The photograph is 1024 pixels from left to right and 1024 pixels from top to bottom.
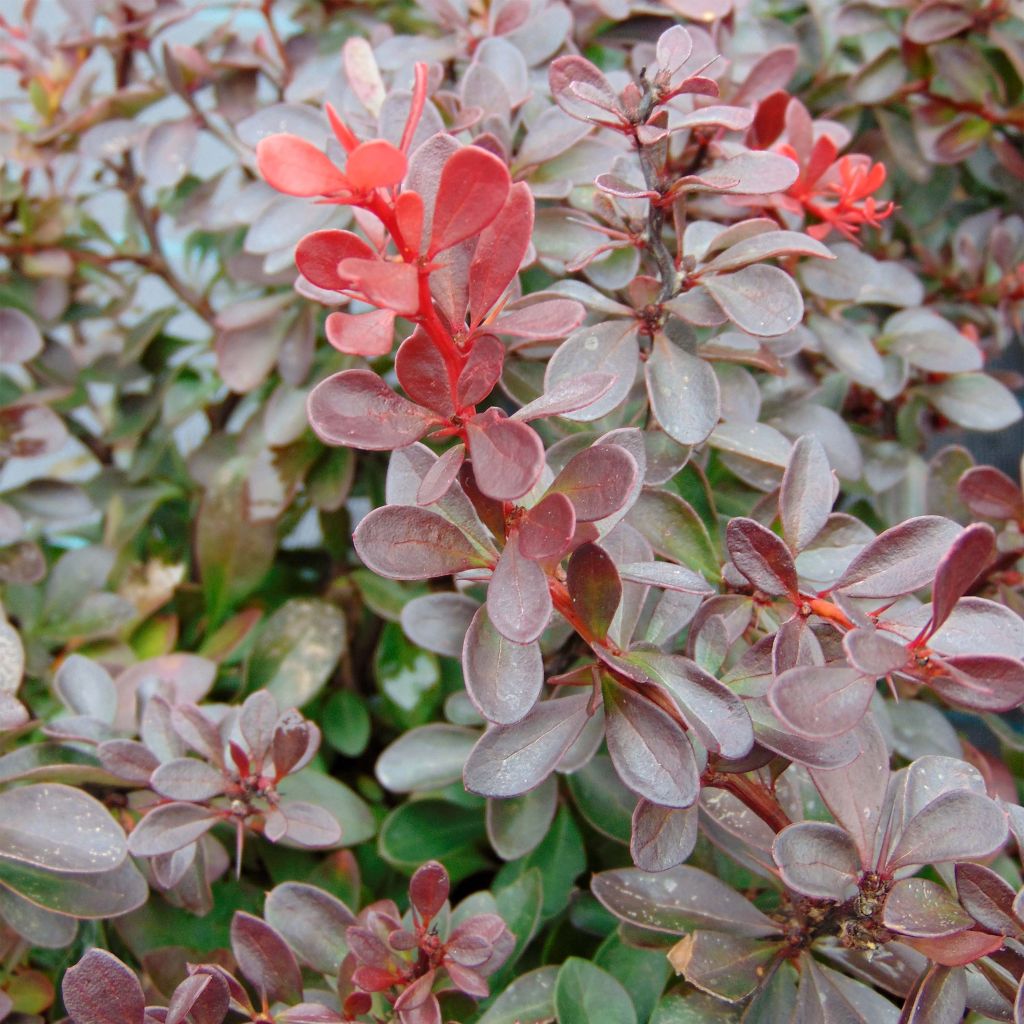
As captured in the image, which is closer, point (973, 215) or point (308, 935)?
point (308, 935)

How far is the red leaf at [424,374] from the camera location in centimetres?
41

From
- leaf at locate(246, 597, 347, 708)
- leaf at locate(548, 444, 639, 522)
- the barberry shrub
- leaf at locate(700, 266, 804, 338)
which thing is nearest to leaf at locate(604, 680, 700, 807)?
the barberry shrub

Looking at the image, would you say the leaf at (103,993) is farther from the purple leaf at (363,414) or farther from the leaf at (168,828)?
the purple leaf at (363,414)

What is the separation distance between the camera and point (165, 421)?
1080 mm

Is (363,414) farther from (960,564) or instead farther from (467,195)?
(960,564)

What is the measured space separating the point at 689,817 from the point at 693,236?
352 millimetres

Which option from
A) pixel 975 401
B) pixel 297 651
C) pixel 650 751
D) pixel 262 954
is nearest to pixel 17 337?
pixel 297 651

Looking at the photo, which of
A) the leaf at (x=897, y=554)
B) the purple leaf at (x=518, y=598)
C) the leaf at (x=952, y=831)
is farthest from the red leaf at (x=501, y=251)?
the leaf at (x=952, y=831)

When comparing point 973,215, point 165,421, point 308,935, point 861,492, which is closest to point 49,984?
Result: point 308,935

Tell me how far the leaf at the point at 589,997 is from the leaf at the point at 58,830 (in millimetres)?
262

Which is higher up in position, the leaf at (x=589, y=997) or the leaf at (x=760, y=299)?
the leaf at (x=760, y=299)

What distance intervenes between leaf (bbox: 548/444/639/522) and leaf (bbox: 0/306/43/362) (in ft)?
2.24

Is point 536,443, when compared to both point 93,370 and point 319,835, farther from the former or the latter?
point 93,370

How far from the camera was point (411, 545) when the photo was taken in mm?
448
